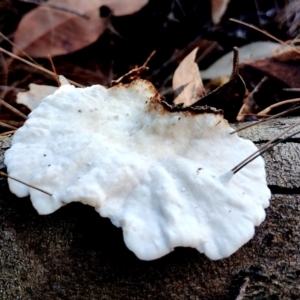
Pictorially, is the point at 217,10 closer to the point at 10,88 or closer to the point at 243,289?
the point at 10,88

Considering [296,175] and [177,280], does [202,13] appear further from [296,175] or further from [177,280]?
[177,280]

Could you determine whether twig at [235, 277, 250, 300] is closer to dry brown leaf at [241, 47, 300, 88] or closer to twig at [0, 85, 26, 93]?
dry brown leaf at [241, 47, 300, 88]

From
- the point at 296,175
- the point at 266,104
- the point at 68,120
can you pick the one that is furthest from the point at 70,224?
the point at 266,104

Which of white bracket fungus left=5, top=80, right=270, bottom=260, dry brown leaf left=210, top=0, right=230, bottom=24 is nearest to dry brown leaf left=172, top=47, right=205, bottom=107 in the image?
white bracket fungus left=5, top=80, right=270, bottom=260

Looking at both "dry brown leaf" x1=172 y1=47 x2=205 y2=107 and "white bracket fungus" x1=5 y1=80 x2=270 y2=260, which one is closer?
"white bracket fungus" x1=5 y1=80 x2=270 y2=260

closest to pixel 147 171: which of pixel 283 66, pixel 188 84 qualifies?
pixel 188 84

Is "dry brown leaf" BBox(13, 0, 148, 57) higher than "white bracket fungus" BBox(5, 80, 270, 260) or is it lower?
lower

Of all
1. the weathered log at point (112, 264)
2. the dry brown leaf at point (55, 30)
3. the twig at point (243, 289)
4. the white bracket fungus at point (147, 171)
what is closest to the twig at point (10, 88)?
the dry brown leaf at point (55, 30)
